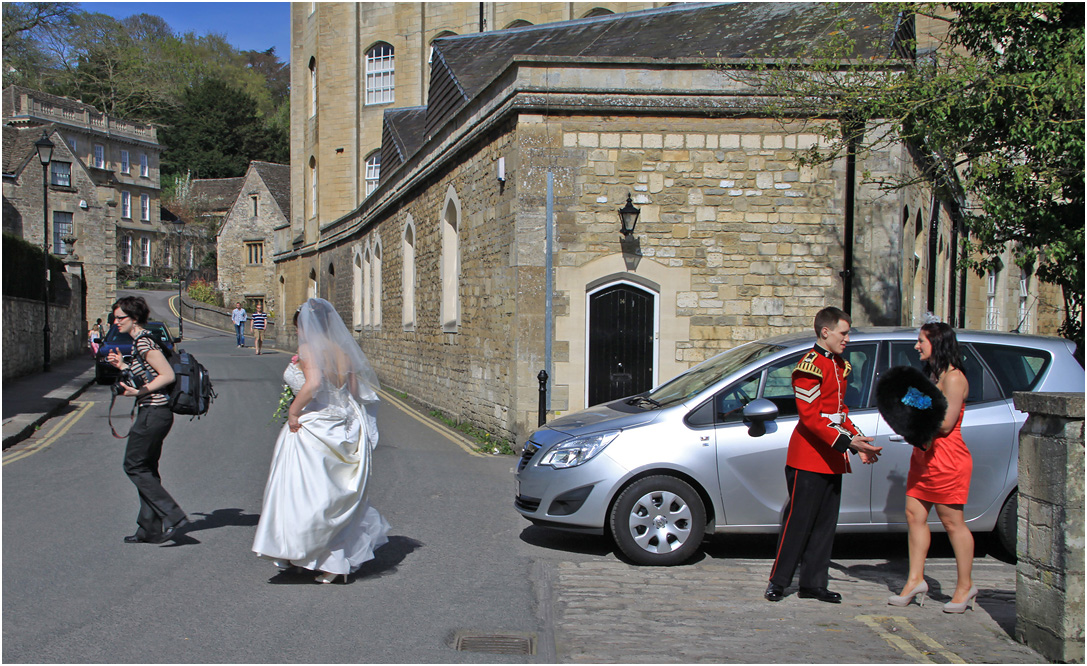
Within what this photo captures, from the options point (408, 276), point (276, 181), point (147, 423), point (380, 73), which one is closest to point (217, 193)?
point (276, 181)

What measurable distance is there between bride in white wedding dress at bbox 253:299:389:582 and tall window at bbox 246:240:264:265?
202 ft

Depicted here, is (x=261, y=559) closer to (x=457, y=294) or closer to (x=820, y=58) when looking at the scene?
(x=820, y=58)

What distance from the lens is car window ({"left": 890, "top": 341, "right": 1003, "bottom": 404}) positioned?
22.4 ft

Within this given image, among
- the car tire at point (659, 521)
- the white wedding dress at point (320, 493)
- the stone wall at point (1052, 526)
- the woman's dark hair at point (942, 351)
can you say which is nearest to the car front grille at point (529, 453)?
the car tire at point (659, 521)

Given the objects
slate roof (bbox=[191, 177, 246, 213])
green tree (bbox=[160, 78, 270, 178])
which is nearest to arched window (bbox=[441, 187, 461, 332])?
slate roof (bbox=[191, 177, 246, 213])

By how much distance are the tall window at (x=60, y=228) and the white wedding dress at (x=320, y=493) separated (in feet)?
154

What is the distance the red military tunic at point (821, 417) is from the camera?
5.40m

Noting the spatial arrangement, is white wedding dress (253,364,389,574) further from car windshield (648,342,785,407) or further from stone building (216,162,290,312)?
stone building (216,162,290,312)

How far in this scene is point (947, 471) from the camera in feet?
17.7

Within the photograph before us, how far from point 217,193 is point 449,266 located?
205ft

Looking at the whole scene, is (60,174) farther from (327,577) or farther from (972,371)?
(972,371)

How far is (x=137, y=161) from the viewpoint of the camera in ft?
223

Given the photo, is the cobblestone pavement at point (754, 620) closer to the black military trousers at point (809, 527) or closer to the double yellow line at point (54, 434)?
the black military trousers at point (809, 527)

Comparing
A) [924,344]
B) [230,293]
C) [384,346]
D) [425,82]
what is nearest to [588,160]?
[924,344]
